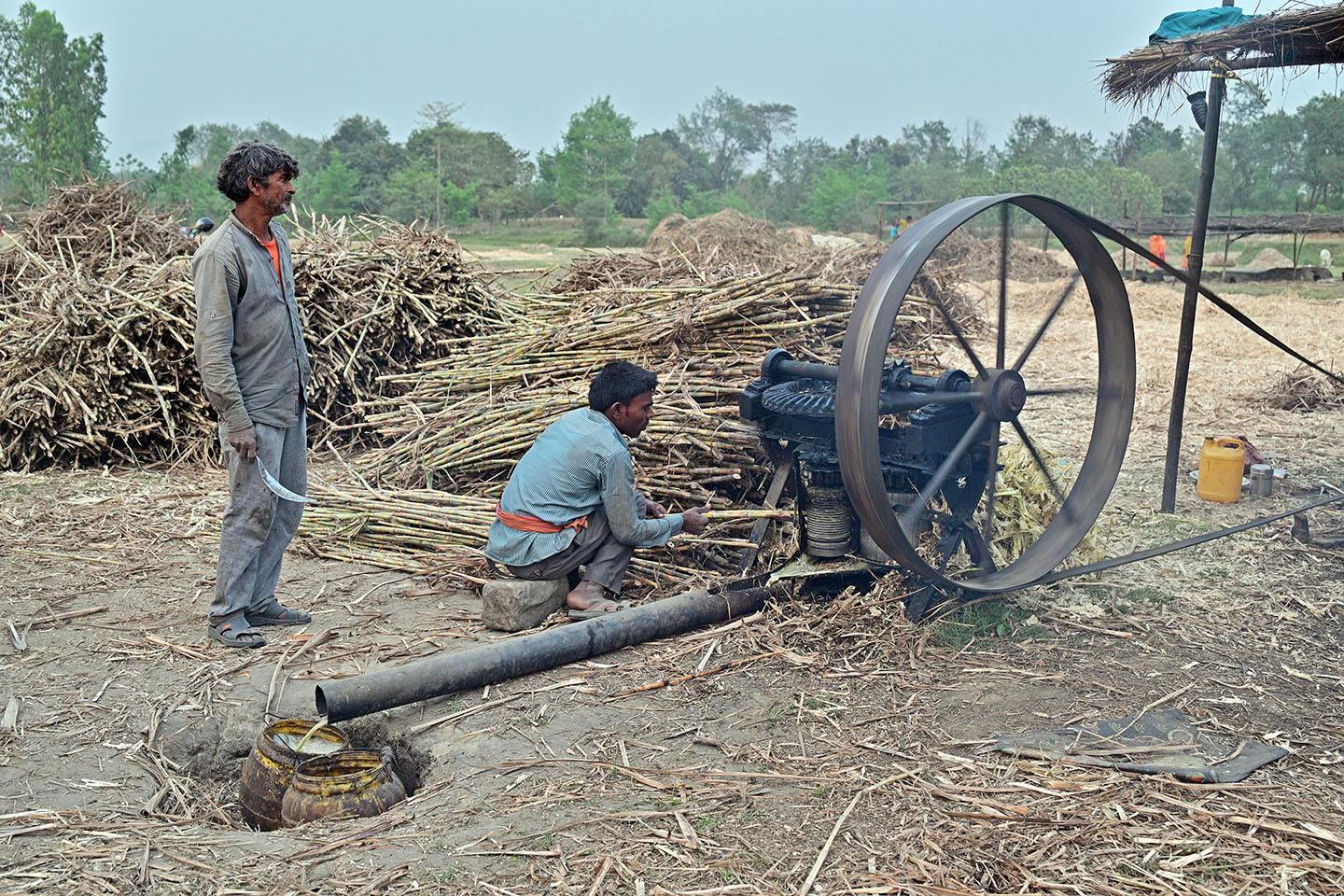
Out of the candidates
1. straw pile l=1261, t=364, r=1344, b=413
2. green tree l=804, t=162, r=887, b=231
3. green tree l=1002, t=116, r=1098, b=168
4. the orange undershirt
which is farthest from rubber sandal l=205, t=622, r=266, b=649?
green tree l=1002, t=116, r=1098, b=168

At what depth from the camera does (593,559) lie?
4.68 metres

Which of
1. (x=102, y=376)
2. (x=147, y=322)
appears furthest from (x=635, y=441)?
(x=102, y=376)

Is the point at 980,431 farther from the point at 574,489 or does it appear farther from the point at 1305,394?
the point at 1305,394

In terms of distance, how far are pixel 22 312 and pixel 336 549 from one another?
4629 mm

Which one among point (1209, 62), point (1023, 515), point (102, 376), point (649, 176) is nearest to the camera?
point (1023, 515)

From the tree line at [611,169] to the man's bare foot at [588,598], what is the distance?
18.5 metres

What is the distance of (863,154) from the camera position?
204 ft

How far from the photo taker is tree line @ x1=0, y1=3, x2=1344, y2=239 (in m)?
32.4

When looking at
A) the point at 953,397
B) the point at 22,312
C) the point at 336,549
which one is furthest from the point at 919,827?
the point at 22,312

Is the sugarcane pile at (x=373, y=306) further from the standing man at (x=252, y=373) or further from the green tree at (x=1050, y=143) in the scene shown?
the green tree at (x=1050, y=143)

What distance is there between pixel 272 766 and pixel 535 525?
148 cm

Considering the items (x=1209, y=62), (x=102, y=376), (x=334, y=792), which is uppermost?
(x=1209, y=62)

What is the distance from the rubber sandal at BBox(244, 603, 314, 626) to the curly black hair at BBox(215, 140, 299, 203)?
1746 millimetres

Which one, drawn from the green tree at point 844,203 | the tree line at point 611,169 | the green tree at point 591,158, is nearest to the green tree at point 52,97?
the tree line at point 611,169
